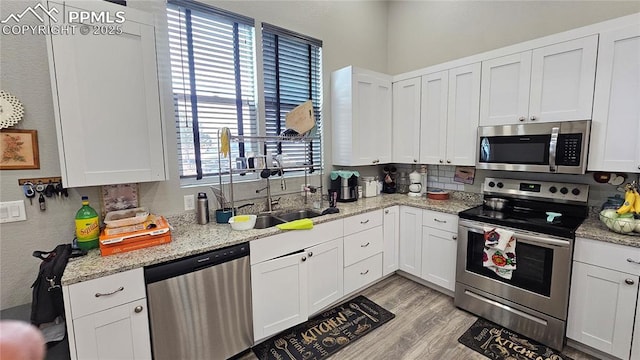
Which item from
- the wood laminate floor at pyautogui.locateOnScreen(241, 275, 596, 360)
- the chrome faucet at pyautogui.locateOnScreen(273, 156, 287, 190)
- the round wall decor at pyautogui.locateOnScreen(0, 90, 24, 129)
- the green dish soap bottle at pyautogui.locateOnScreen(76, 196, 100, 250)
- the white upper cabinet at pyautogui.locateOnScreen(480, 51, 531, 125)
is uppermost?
the white upper cabinet at pyautogui.locateOnScreen(480, 51, 531, 125)

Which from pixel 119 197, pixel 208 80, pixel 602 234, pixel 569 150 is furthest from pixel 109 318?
pixel 569 150

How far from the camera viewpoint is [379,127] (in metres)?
3.23

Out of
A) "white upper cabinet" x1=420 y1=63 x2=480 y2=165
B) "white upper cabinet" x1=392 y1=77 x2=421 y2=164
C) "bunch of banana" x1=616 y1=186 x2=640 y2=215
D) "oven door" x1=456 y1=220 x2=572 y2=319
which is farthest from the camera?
"white upper cabinet" x1=392 y1=77 x2=421 y2=164

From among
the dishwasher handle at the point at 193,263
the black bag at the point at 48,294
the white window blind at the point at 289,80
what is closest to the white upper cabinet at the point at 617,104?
the white window blind at the point at 289,80

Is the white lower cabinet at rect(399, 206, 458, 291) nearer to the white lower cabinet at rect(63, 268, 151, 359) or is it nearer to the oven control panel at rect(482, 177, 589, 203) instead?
the oven control panel at rect(482, 177, 589, 203)

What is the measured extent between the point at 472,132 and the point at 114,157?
289cm

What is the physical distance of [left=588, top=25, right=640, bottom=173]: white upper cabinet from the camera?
1858 mm

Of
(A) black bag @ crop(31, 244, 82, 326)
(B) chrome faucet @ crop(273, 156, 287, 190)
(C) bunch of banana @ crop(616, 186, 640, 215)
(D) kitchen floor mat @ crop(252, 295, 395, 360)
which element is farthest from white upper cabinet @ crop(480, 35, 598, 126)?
(A) black bag @ crop(31, 244, 82, 326)

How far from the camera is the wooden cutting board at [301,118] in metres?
2.55

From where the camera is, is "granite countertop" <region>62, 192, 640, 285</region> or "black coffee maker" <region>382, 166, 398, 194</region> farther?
"black coffee maker" <region>382, 166, 398, 194</region>

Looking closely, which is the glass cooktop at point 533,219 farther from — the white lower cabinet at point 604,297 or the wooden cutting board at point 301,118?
the wooden cutting board at point 301,118

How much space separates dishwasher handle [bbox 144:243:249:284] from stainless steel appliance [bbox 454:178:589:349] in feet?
Result: 6.21

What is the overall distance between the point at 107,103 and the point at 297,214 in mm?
1659

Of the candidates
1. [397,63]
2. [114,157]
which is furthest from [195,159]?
[397,63]
